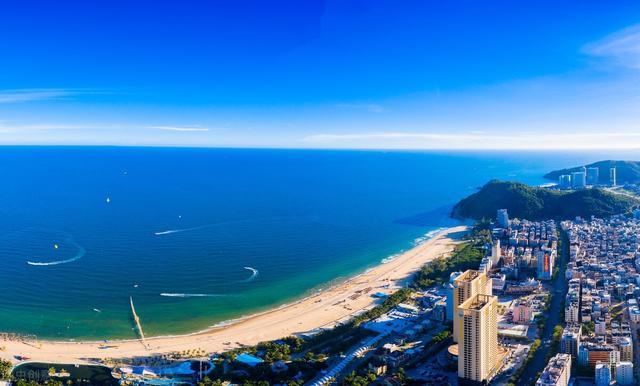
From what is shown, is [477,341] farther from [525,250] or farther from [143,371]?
[525,250]

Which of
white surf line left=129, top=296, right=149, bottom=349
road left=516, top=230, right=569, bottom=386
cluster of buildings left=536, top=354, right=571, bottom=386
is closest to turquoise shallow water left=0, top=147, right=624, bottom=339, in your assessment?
white surf line left=129, top=296, right=149, bottom=349

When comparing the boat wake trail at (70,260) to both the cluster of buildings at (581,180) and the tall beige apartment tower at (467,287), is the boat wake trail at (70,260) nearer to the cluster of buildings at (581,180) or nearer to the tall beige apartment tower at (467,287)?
the tall beige apartment tower at (467,287)

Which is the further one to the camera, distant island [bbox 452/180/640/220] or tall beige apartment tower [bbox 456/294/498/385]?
distant island [bbox 452/180/640/220]

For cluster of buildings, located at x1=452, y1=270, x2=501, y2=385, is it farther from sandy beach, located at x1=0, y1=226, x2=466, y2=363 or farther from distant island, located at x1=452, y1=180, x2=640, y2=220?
distant island, located at x1=452, y1=180, x2=640, y2=220

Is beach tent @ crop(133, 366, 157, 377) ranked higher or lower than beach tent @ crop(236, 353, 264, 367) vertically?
lower

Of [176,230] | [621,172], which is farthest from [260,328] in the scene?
[621,172]
